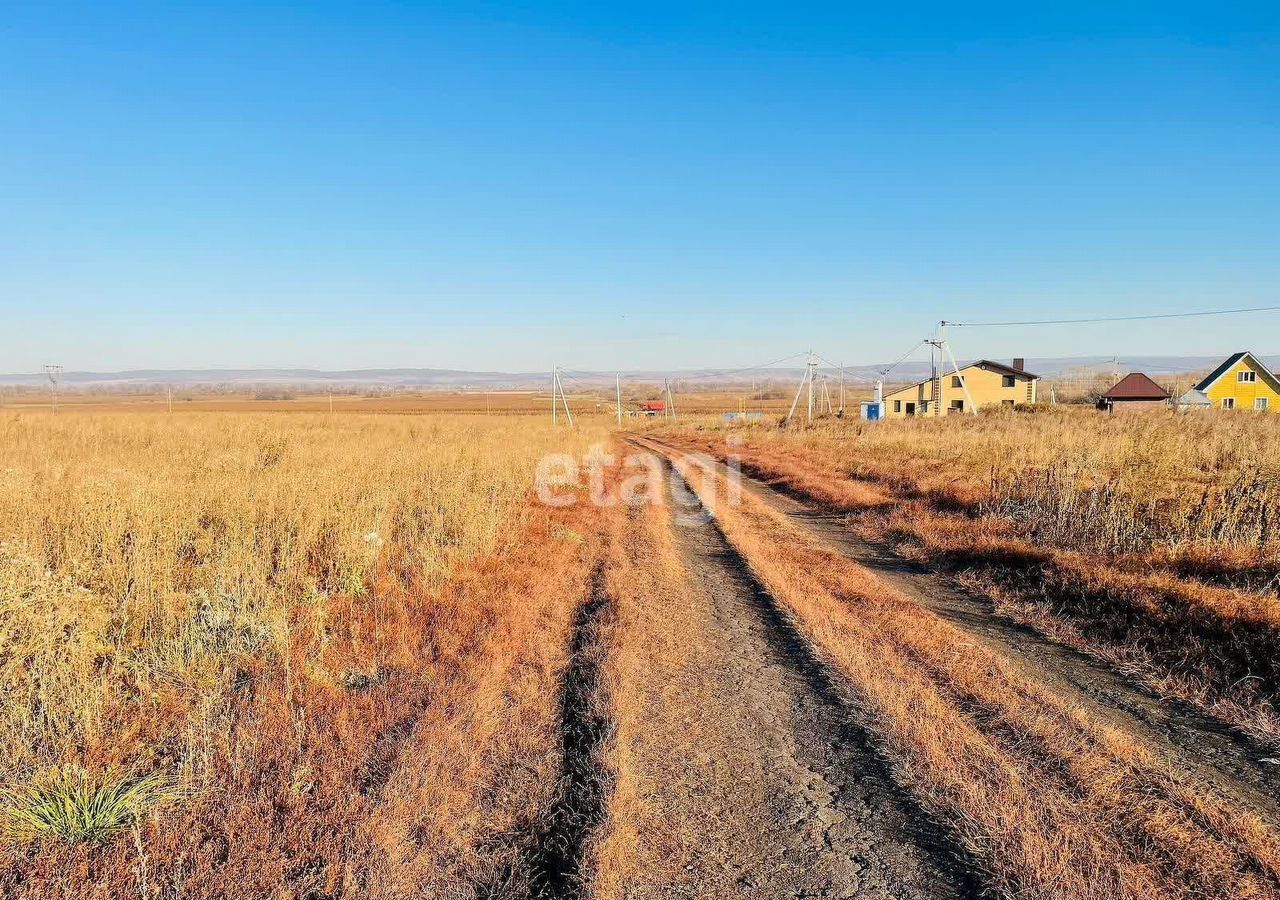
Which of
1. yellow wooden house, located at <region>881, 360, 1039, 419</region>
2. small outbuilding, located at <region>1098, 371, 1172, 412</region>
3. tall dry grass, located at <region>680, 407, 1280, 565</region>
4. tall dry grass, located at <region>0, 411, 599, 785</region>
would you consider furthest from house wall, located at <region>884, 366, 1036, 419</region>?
tall dry grass, located at <region>0, 411, 599, 785</region>

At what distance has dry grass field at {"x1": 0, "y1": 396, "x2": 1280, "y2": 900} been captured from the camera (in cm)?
312

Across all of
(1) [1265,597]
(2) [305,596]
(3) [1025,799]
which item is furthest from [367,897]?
(1) [1265,597]

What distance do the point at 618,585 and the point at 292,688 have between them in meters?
4.03

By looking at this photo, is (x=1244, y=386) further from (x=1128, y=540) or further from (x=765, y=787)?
(x=765, y=787)

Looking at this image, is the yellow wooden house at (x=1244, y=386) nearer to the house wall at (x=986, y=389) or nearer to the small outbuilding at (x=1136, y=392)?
the small outbuilding at (x=1136, y=392)

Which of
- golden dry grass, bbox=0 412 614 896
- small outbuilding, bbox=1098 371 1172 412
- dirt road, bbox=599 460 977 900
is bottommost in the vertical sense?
dirt road, bbox=599 460 977 900

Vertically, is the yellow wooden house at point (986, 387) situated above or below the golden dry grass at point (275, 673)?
above

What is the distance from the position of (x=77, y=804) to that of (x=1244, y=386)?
219 ft

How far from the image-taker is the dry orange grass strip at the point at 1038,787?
2.98m

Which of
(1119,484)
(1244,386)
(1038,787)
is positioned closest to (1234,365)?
(1244,386)

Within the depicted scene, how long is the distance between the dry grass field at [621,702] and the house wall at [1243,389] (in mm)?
52383

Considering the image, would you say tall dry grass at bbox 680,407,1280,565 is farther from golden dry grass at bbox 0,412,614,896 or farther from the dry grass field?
golden dry grass at bbox 0,412,614,896

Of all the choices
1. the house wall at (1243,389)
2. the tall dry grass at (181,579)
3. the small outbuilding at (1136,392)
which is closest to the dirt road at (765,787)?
the tall dry grass at (181,579)

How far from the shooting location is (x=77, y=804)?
10.8 feet
